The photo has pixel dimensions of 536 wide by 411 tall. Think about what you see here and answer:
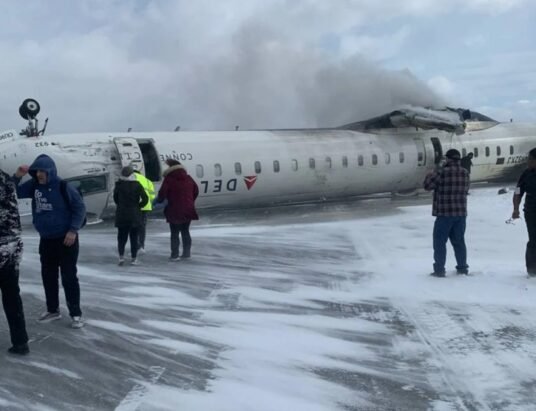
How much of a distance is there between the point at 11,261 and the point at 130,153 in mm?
12176

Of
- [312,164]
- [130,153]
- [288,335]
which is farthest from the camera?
[312,164]

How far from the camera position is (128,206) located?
34.6ft

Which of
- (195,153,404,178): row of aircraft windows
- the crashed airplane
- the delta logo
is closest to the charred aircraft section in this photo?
the crashed airplane

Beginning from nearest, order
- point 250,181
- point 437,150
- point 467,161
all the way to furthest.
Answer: point 250,181 → point 467,161 → point 437,150

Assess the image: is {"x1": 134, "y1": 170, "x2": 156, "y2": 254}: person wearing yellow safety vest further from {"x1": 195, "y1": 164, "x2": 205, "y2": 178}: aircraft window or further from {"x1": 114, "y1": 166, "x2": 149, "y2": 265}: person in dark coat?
{"x1": 195, "y1": 164, "x2": 205, "y2": 178}: aircraft window

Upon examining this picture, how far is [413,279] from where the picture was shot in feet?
29.6

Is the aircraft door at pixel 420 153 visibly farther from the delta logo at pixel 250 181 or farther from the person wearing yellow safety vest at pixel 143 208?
the person wearing yellow safety vest at pixel 143 208

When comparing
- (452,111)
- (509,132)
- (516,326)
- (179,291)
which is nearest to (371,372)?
(516,326)

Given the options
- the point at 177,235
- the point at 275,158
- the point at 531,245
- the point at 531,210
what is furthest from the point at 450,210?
the point at 275,158

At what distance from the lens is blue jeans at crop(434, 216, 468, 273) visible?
8.98 m

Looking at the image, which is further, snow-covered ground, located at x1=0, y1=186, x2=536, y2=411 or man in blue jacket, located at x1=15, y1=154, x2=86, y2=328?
man in blue jacket, located at x1=15, y1=154, x2=86, y2=328

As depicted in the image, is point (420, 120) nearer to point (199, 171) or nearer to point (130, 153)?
point (199, 171)

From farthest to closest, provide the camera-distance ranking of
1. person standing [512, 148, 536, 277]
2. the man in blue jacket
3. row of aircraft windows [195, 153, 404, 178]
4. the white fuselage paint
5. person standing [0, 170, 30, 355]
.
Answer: row of aircraft windows [195, 153, 404, 178], the white fuselage paint, person standing [512, 148, 536, 277], the man in blue jacket, person standing [0, 170, 30, 355]

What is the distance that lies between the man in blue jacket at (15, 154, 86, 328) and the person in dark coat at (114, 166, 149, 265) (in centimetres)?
373
